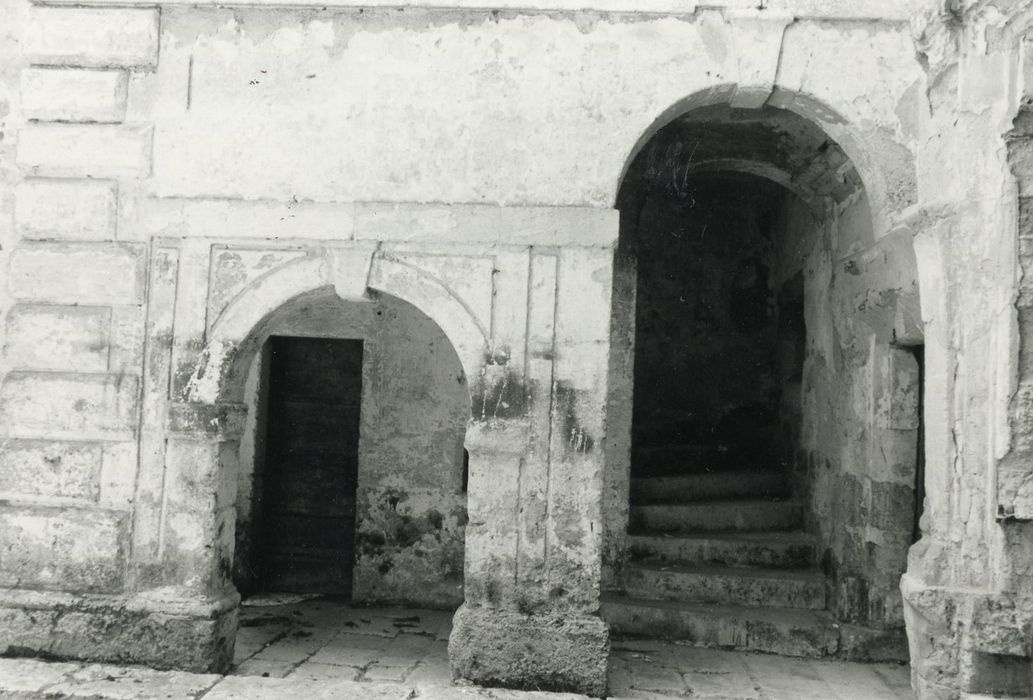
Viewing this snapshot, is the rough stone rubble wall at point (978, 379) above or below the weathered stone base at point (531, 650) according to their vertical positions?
above

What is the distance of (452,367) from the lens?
21.3ft

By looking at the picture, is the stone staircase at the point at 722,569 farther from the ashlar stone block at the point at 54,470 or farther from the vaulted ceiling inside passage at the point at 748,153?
the ashlar stone block at the point at 54,470

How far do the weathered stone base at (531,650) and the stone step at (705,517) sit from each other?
2.04 m

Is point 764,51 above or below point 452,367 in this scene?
above

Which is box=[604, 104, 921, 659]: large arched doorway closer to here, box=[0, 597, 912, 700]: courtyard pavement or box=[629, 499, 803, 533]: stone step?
box=[629, 499, 803, 533]: stone step

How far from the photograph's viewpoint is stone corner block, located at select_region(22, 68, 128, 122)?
483 centimetres

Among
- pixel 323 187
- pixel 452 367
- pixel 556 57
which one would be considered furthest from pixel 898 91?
pixel 452 367

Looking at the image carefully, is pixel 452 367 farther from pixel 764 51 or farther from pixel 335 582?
pixel 764 51

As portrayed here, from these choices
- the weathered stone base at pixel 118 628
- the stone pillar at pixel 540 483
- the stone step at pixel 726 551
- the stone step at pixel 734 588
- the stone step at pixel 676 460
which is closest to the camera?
the stone pillar at pixel 540 483

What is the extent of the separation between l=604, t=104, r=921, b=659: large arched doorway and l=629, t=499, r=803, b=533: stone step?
0.02m

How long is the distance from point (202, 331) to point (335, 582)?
2.80 meters

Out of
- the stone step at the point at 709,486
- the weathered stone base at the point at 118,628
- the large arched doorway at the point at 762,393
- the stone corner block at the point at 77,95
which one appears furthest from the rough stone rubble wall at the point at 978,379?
the stone corner block at the point at 77,95

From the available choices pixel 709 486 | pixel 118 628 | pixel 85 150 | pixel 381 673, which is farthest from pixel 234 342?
pixel 709 486

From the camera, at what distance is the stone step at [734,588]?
5.79 m
